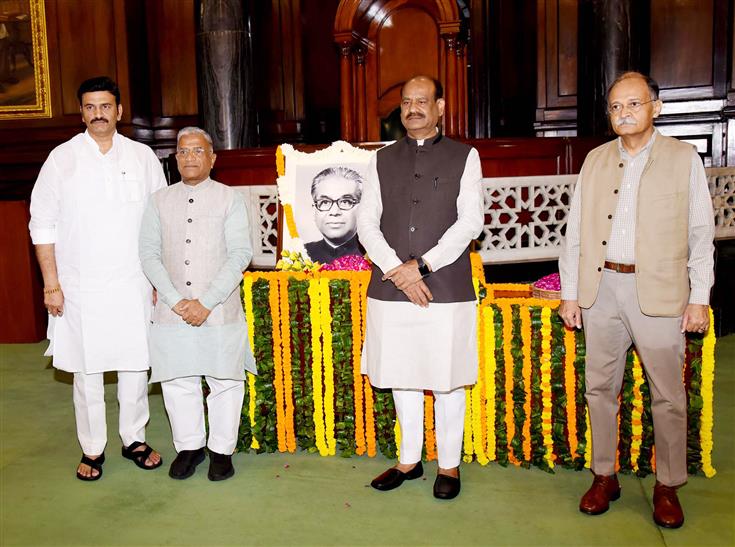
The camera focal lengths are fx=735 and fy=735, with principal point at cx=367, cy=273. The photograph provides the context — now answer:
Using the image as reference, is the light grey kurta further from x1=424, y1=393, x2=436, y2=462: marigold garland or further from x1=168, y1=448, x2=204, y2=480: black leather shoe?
x1=424, y1=393, x2=436, y2=462: marigold garland

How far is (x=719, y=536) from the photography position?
257 cm

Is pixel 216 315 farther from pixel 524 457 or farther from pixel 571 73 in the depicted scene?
pixel 571 73

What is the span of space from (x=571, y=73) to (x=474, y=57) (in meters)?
1.05

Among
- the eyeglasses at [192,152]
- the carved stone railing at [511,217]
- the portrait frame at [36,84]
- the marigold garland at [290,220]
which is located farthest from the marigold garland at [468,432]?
the portrait frame at [36,84]

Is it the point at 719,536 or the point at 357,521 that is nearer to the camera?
the point at 719,536

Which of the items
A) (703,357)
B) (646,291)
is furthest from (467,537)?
(703,357)

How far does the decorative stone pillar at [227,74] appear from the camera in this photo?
6.47 metres

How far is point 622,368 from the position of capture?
2775 mm

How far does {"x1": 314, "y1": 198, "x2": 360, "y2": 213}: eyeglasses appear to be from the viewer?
3929mm

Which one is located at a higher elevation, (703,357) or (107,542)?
(703,357)

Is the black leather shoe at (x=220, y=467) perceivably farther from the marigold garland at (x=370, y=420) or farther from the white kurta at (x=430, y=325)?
the white kurta at (x=430, y=325)

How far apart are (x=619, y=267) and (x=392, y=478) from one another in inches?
49.0

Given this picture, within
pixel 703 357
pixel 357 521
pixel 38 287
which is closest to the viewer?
pixel 357 521

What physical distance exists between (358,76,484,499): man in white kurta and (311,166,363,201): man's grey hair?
0.96 m
